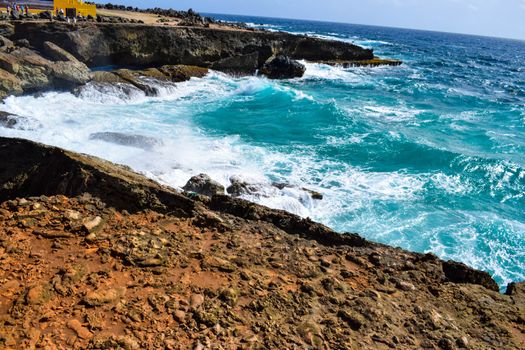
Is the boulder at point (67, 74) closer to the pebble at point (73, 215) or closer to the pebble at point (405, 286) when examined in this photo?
the pebble at point (73, 215)

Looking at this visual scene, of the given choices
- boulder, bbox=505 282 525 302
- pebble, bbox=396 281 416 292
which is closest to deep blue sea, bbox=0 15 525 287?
boulder, bbox=505 282 525 302

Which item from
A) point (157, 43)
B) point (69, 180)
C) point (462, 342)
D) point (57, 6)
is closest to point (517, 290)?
point (462, 342)

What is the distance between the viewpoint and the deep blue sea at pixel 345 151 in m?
11.6

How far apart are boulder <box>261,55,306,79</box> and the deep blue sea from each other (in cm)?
593

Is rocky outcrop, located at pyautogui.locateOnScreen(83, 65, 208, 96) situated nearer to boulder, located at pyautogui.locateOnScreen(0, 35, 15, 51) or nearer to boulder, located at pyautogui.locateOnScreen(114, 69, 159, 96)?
boulder, located at pyautogui.locateOnScreen(114, 69, 159, 96)

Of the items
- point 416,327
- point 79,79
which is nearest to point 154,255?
point 416,327

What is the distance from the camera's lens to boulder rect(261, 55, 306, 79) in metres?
35.4

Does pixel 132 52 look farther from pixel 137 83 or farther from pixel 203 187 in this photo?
pixel 203 187

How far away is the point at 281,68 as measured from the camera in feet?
117

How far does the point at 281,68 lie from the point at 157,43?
471 inches

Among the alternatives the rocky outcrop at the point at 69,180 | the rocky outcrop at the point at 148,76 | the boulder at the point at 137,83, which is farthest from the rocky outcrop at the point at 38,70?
the rocky outcrop at the point at 69,180

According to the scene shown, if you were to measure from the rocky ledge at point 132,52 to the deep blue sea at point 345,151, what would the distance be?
4.32 feet

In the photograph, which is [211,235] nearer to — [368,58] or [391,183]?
[391,183]

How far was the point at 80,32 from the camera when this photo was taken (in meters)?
25.2
